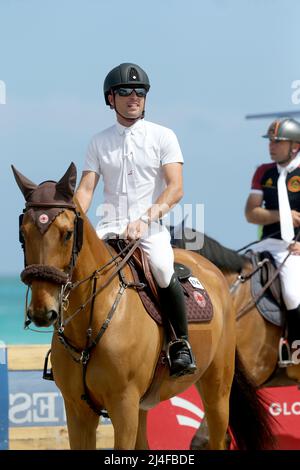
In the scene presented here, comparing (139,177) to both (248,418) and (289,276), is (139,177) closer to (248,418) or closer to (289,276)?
(248,418)

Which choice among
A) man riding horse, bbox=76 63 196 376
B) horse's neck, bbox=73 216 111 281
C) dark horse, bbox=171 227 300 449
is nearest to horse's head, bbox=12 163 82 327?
horse's neck, bbox=73 216 111 281

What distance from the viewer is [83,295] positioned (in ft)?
19.9

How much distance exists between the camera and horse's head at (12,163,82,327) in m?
5.50

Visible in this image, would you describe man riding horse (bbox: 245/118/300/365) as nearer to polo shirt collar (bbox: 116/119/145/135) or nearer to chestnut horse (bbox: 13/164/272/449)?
chestnut horse (bbox: 13/164/272/449)

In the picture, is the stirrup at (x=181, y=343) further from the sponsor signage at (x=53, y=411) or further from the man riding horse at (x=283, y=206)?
the sponsor signage at (x=53, y=411)


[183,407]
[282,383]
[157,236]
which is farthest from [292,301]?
[157,236]

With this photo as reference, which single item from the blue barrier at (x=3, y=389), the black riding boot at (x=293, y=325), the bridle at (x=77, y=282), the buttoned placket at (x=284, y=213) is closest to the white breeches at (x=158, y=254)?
the bridle at (x=77, y=282)

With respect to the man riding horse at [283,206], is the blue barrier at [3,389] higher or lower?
lower

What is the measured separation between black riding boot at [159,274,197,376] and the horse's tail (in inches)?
59.6

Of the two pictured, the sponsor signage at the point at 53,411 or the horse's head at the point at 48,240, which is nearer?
the horse's head at the point at 48,240

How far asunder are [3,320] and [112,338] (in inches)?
1429

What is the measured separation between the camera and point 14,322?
1612 inches

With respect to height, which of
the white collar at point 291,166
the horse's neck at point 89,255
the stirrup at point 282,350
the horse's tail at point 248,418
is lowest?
the horse's tail at point 248,418

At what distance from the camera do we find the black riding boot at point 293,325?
8781 mm
